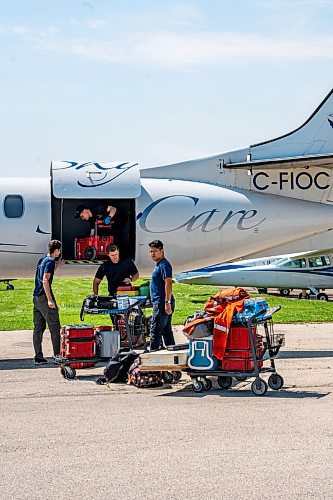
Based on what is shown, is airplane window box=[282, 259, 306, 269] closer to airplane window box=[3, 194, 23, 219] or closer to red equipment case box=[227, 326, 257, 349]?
airplane window box=[3, 194, 23, 219]

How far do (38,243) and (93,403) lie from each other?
6.08 metres

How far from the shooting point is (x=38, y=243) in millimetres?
16234

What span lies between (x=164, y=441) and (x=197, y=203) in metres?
8.69

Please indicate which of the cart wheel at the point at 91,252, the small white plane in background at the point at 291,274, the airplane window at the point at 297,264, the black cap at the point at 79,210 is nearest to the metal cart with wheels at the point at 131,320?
the cart wheel at the point at 91,252

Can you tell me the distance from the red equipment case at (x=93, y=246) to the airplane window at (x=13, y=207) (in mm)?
1226

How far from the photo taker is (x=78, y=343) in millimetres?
13227

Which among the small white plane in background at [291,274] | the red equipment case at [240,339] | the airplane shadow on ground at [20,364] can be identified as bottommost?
the airplane shadow on ground at [20,364]

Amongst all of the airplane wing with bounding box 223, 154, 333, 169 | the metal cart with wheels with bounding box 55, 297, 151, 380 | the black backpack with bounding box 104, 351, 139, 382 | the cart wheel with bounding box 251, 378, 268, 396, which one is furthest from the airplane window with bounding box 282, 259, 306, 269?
the cart wheel with bounding box 251, 378, 268, 396

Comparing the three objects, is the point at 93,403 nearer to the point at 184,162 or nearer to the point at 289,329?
the point at 184,162

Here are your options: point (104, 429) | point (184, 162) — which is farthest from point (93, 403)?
point (184, 162)

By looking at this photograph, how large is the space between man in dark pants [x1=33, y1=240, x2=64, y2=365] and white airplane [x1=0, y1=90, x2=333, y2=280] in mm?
1669

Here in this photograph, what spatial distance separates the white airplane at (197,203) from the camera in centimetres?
1617

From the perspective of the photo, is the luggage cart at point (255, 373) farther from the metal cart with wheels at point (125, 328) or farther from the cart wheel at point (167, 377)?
the metal cart with wheels at point (125, 328)

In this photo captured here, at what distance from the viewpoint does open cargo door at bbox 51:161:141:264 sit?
→ 15891mm
